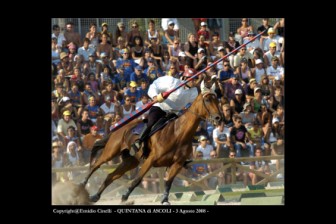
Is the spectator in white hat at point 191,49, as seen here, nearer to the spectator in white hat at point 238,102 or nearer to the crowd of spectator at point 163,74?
the crowd of spectator at point 163,74

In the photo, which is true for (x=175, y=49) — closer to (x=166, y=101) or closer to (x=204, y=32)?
(x=204, y=32)

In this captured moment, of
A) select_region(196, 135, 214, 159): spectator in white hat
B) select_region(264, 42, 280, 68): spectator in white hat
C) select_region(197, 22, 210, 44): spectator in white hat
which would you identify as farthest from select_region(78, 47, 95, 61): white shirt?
select_region(264, 42, 280, 68): spectator in white hat

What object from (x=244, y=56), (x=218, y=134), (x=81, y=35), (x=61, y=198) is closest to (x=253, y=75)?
(x=244, y=56)

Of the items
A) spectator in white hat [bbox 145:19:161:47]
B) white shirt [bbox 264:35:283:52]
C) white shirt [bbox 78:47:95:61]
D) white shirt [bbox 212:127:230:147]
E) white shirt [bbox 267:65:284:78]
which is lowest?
white shirt [bbox 212:127:230:147]

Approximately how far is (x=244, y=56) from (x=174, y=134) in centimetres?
494

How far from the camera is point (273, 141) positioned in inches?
854

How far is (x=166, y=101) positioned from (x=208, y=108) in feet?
3.54

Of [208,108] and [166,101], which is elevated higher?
[166,101]

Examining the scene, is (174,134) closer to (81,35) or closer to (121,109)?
(121,109)

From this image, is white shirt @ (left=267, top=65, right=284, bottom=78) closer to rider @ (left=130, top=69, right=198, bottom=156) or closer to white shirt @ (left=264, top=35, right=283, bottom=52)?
white shirt @ (left=264, top=35, right=283, bottom=52)

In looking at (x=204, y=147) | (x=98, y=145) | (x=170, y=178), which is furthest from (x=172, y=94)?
(x=204, y=147)

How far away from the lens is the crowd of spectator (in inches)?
834

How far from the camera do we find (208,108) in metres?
17.9

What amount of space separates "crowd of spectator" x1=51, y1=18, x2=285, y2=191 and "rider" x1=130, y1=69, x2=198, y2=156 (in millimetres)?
1956
